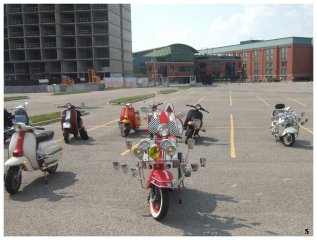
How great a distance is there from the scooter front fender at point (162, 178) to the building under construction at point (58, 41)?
276 feet

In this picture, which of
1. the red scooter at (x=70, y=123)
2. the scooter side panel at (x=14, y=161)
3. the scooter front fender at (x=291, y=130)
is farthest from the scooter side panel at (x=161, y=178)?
the red scooter at (x=70, y=123)

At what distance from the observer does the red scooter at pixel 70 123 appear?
39.2 feet

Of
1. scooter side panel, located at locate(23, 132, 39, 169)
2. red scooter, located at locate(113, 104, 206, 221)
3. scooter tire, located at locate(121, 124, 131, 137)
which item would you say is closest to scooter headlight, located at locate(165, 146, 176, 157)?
red scooter, located at locate(113, 104, 206, 221)

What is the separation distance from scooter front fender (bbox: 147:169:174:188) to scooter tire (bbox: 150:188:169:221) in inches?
3.9

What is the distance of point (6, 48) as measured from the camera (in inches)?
3612

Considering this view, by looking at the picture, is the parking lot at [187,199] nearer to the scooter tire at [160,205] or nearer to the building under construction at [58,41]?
the scooter tire at [160,205]

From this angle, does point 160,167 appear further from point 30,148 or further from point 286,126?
point 286,126

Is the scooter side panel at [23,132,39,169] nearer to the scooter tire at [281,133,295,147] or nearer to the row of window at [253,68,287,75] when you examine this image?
the scooter tire at [281,133,295,147]

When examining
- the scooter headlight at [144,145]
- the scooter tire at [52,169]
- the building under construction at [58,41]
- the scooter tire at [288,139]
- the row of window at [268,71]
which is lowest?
the scooter tire at [52,169]

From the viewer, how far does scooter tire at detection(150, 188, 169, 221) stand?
543 cm

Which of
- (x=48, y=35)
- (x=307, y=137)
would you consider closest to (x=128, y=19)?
(x=48, y=35)

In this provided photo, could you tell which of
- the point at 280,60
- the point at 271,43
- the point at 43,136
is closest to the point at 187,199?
the point at 43,136

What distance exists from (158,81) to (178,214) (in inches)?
3545

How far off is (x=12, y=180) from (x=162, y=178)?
3.14 metres
